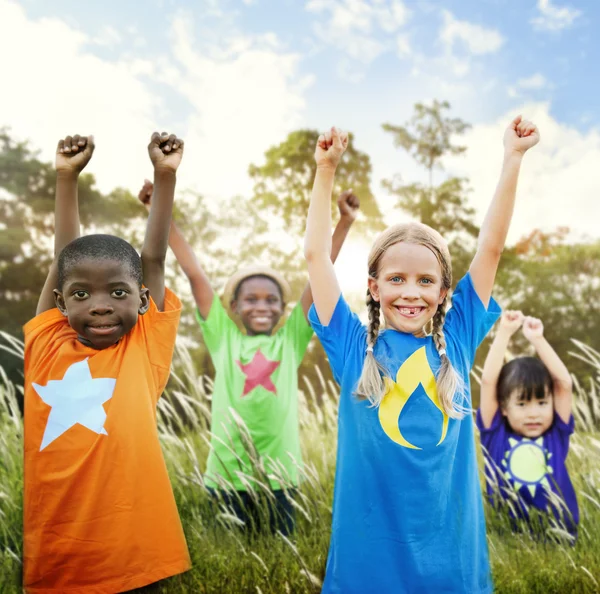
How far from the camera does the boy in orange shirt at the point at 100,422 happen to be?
1899 mm

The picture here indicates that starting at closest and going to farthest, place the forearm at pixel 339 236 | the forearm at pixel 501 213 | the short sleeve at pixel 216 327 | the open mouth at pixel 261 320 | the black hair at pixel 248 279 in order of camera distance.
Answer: the forearm at pixel 501 213 < the forearm at pixel 339 236 < the short sleeve at pixel 216 327 < the open mouth at pixel 261 320 < the black hair at pixel 248 279

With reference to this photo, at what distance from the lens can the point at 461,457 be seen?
1977 millimetres

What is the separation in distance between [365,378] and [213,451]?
1711mm

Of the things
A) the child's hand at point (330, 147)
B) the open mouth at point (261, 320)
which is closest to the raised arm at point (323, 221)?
the child's hand at point (330, 147)

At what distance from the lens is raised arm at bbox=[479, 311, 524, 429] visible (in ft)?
10.2

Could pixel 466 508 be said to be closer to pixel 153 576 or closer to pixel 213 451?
pixel 153 576

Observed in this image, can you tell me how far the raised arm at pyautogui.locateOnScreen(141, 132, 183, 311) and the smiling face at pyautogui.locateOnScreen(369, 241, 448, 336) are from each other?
2.69ft

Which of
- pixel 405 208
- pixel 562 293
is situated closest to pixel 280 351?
pixel 405 208

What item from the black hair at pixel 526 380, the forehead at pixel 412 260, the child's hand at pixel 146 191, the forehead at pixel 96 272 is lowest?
the black hair at pixel 526 380

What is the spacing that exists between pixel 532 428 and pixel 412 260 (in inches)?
69.4

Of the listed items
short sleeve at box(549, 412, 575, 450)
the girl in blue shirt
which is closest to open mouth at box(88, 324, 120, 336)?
the girl in blue shirt

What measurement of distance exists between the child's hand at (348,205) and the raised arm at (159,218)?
2.82 feet

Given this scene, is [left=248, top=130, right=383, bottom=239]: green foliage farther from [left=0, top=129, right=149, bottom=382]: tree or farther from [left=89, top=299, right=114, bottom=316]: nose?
[left=89, top=299, right=114, bottom=316]: nose

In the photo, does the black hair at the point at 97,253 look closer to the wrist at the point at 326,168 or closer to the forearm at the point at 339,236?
the wrist at the point at 326,168
